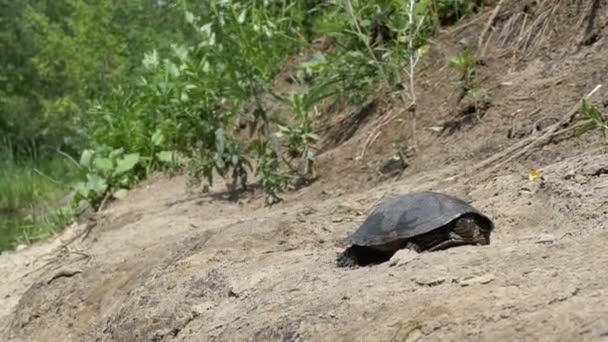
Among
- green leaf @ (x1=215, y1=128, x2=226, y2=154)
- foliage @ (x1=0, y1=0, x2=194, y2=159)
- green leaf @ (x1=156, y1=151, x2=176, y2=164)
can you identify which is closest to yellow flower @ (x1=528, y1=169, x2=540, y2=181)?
green leaf @ (x1=215, y1=128, x2=226, y2=154)

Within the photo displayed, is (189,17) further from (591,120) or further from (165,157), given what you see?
(591,120)

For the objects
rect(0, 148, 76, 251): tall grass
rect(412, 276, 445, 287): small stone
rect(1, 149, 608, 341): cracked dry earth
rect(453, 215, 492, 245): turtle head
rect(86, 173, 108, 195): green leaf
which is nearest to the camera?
rect(1, 149, 608, 341): cracked dry earth

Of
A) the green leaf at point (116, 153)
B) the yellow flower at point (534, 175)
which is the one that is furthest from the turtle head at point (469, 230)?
the green leaf at point (116, 153)

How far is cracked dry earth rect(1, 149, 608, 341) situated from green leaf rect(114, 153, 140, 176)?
1.81 m

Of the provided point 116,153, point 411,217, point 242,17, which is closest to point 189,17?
point 242,17

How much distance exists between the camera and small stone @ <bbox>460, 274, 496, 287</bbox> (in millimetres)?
2856

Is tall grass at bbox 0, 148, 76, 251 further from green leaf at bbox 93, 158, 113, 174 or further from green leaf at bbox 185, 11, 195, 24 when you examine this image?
green leaf at bbox 185, 11, 195, 24

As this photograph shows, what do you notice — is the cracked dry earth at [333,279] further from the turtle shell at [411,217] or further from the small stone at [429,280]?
the turtle shell at [411,217]

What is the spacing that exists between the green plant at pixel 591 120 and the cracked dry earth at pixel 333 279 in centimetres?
28

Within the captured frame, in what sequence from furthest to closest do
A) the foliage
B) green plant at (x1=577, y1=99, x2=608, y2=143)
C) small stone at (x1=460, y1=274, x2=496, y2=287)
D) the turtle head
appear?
the foliage → green plant at (x1=577, y1=99, x2=608, y2=143) → the turtle head → small stone at (x1=460, y1=274, x2=496, y2=287)

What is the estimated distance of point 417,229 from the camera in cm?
348

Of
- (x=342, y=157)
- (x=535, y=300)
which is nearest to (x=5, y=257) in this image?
(x=342, y=157)

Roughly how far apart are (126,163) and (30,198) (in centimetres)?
431

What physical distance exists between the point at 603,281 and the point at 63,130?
40.9ft
